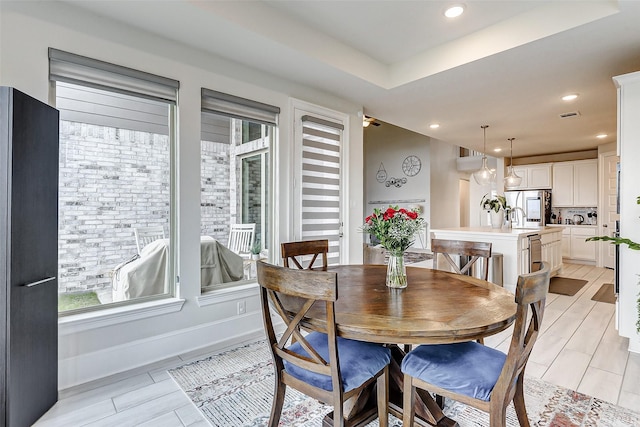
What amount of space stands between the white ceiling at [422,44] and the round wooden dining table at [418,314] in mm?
1935

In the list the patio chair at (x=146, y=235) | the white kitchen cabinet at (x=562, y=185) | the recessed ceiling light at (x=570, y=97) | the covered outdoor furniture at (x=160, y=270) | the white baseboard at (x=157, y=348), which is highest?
the recessed ceiling light at (x=570, y=97)

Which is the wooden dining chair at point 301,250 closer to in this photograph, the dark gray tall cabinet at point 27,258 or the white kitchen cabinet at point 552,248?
the dark gray tall cabinet at point 27,258

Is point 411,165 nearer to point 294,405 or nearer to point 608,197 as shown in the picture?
point 608,197

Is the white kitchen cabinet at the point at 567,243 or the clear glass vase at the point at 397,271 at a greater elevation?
the clear glass vase at the point at 397,271

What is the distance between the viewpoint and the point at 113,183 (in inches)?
93.0

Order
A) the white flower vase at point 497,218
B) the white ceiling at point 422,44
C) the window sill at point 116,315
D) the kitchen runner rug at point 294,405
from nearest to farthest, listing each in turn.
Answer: the kitchen runner rug at point 294,405, the window sill at point 116,315, the white ceiling at point 422,44, the white flower vase at point 497,218

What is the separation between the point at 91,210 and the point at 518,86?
4015mm

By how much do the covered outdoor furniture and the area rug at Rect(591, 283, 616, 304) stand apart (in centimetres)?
454

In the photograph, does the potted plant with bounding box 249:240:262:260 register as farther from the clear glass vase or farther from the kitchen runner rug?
the clear glass vase

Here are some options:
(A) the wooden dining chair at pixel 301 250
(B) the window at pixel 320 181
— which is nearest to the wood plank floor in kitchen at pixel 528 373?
(A) the wooden dining chair at pixel 301 250

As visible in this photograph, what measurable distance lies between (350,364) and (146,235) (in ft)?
6.14

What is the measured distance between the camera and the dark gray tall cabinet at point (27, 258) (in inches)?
63.1

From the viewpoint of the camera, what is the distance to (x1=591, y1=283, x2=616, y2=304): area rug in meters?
4.17

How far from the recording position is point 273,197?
3.20m
